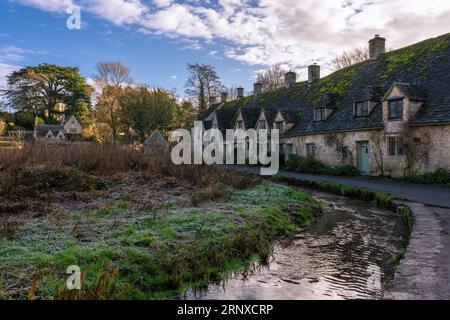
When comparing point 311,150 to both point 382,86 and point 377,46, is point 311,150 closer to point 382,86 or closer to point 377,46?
point 382,86

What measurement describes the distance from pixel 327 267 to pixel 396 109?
1599 centimetres

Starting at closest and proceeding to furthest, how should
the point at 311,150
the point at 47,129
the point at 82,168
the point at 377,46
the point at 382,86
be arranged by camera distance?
the point at 82,168 → the point at 382,86 → the point at 311,150 → the point at 377,46 → the point at 47,129

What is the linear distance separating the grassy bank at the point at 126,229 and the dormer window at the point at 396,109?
9.86 m

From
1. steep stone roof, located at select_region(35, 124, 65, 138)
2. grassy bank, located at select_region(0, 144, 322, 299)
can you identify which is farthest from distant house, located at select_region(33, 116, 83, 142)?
grassy bank, located at select_region(0, 144, 322, 299)

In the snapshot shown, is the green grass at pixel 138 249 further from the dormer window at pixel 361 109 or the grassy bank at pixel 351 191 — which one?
the dormer window at pixel 361 109

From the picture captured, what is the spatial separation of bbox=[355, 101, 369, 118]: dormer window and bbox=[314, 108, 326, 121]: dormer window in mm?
3259

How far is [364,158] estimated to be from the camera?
882 inches

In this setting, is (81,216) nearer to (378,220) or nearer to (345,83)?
(378,220)

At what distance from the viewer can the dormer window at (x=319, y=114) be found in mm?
26266

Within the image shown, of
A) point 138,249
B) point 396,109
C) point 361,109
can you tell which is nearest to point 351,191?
point 396,109

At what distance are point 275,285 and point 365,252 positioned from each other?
292cm

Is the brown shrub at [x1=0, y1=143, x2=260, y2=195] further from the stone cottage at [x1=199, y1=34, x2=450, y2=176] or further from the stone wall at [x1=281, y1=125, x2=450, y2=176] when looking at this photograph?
the stone cottage at [x1=199, y1=34, x2=450, y2=176]

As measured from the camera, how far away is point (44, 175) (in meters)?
11.1
